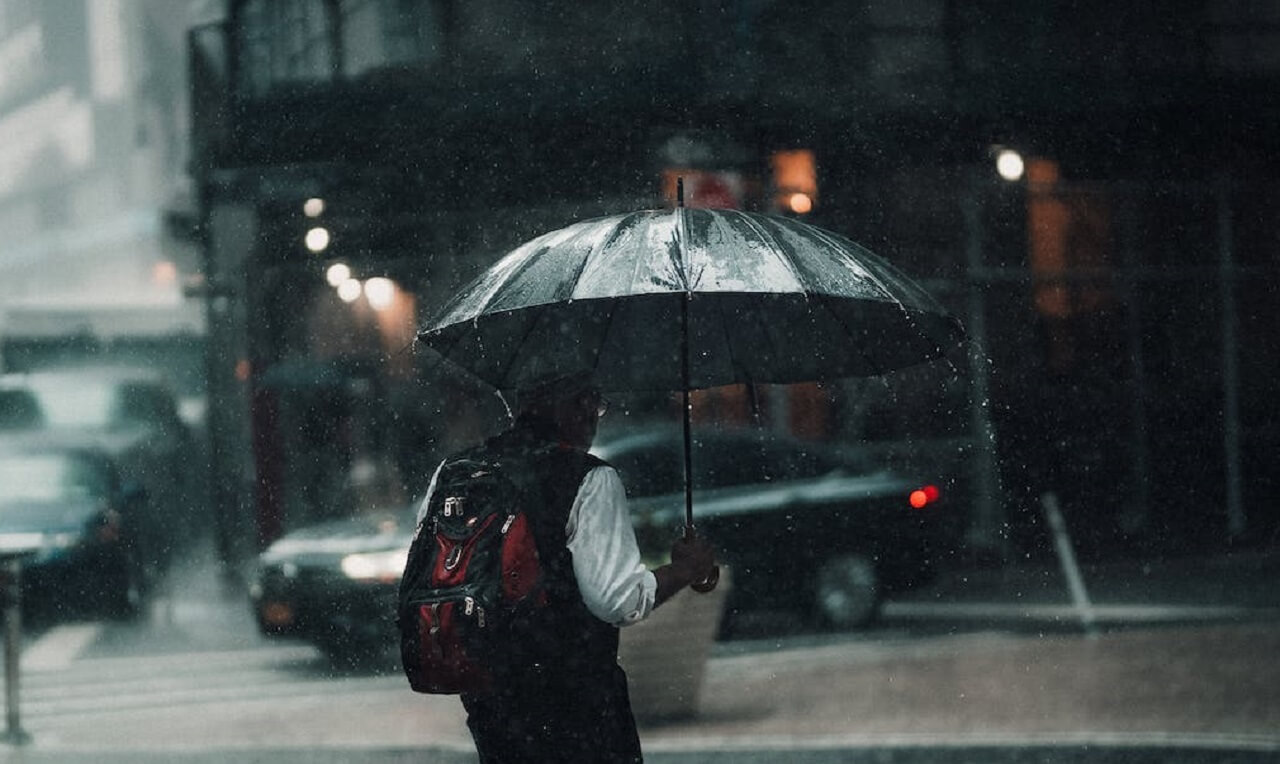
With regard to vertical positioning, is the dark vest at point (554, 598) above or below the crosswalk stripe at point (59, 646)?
above

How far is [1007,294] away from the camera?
880 centimetres

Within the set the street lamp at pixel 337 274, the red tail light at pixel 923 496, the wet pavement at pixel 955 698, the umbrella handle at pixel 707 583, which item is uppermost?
the street lamp at pixel 337 274

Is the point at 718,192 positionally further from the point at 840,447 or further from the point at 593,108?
the point at 840,447

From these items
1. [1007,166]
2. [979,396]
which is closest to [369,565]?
[979,396]

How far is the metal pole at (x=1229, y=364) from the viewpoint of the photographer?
8.67 m

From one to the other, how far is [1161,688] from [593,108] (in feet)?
13.1

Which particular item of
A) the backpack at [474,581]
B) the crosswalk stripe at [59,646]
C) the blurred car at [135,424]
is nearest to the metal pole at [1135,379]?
the blurred car at [135,424]

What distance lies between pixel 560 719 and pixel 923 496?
493 cm

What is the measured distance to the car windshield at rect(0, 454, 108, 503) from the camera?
7574mm

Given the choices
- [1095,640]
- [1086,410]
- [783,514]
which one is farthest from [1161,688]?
[783,514]

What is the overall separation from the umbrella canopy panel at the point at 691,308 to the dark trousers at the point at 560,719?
33.5 inches

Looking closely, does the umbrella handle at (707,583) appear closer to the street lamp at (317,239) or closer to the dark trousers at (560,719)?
the dark trousers at (560,719)

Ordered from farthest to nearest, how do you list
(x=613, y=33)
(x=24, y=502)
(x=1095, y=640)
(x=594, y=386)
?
(x=1095, y=640) < (x=613, y=33) < (x=24, y=502) < (x=594, y=386)

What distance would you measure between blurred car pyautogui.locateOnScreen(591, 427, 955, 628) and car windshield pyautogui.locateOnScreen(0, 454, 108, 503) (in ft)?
8.00
